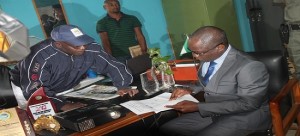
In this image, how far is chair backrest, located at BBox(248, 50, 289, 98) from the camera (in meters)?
1.68

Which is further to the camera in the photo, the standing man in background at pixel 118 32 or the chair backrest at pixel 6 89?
the standing man in background at pixel 118 32

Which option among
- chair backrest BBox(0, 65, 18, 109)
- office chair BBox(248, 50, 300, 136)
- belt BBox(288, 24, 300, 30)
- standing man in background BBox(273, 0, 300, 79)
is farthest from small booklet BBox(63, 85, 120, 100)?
belt BBox(288, 24, 300, 30)

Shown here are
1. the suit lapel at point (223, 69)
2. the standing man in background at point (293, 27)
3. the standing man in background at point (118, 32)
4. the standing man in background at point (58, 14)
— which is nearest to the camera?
the suit lapel at point (223, 69)

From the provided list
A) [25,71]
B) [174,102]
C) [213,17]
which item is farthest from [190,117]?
[213,17]

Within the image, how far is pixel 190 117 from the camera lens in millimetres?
1902

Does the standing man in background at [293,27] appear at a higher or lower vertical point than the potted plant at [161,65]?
lower

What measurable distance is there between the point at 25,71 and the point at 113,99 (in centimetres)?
77

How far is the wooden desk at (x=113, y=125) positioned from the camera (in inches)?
53.7

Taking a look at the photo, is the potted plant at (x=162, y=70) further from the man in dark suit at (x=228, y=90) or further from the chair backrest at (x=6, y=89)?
the chair backrest at (x=6, y=89)

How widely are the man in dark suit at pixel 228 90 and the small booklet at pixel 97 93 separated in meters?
0.50

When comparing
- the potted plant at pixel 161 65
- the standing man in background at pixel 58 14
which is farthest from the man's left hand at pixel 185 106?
the standing man in background at pixel 58 14

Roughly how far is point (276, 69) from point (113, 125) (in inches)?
40.8

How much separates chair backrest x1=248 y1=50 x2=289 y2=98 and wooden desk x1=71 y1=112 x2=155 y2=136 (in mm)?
790

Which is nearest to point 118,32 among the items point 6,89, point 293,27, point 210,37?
point 6,89
